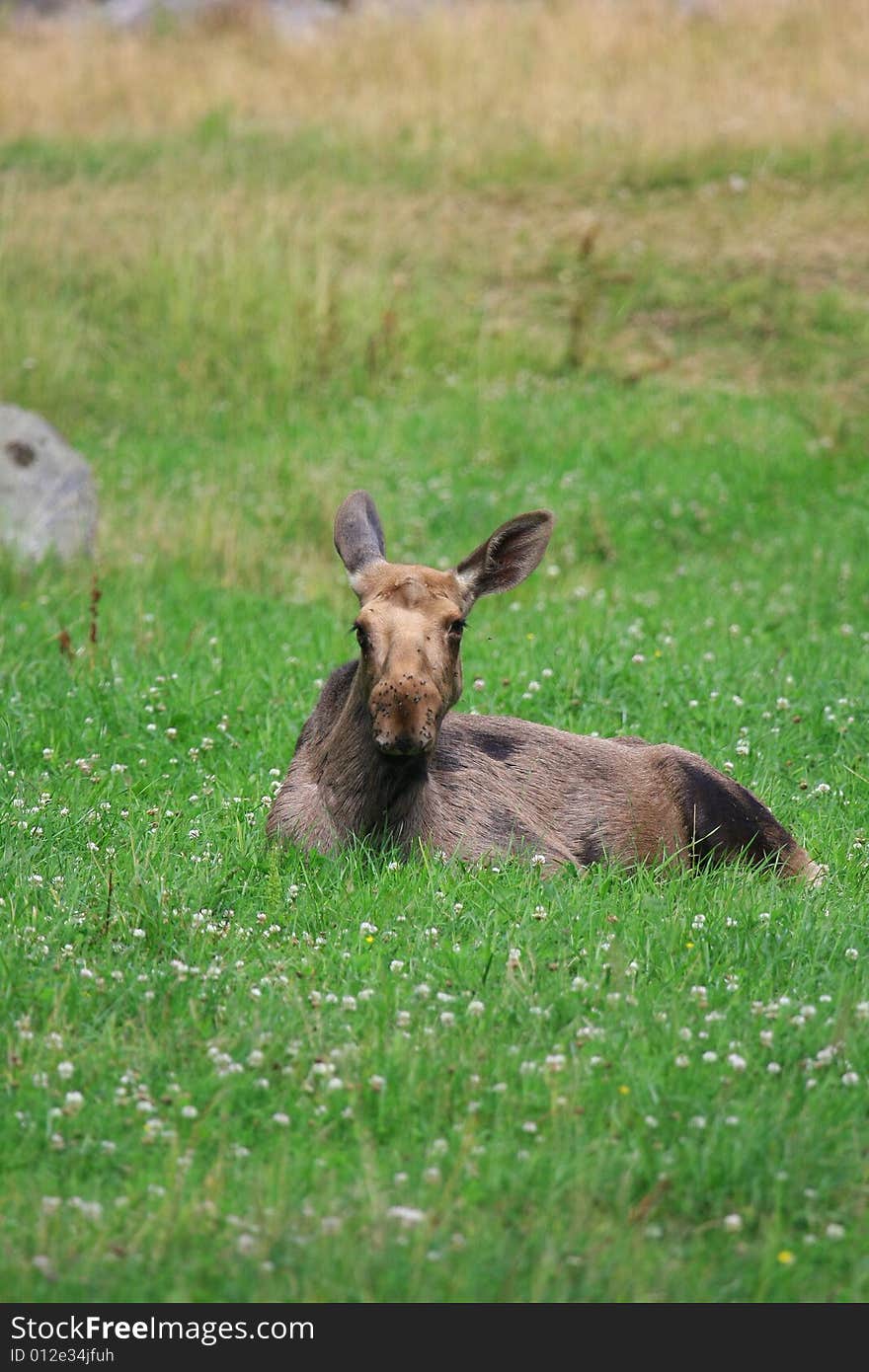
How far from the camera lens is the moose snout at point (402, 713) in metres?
6.30

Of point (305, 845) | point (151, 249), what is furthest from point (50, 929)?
point (151, 249)

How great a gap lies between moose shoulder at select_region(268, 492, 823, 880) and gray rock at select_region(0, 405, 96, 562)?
5.07m

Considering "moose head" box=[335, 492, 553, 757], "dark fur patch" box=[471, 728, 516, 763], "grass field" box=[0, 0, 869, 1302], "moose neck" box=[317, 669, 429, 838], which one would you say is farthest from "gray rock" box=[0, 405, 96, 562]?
"moose neck" box=[317, 669, 429, 838]

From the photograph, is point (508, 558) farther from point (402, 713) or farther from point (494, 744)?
point (402, 713)

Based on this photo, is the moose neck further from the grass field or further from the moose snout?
the moose snout

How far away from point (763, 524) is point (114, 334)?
7652 mm

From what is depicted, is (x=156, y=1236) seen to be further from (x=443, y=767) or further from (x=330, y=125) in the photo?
(x=330, y=125)

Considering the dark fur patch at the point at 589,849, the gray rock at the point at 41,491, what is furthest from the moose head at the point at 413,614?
the gray rock at the point at 41,491

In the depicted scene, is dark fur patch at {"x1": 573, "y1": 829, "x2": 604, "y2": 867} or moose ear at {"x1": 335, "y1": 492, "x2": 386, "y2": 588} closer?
moose ear at {"x1": 335, "y1": 492, "x2": 386, "y2": 588}

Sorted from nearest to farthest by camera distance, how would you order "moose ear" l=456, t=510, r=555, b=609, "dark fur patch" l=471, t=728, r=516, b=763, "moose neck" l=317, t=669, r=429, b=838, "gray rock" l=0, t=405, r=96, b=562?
"moose neck" l=317, t=669, r=429, b=838 < "moose ear" l=456, t=510, r=555, b=609 < "dark fur patch" l=471, t=728, r=516, b=763 < "gray rock" l=0, t=405, r=96, b=562

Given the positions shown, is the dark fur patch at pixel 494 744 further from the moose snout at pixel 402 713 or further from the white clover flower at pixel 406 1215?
the white clover flower at pixel 406 1215

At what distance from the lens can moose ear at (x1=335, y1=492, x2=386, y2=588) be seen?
23.8 ft

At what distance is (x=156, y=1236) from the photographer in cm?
417

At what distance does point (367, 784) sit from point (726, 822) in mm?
1659
